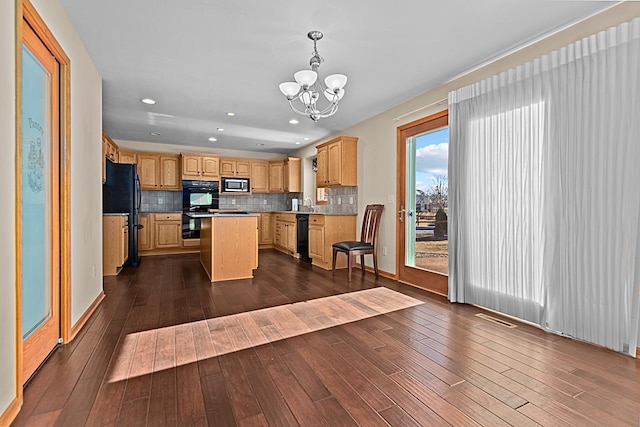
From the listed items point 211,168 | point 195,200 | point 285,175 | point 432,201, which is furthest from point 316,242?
point 211,168

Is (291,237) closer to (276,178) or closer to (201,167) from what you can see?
(276,178)

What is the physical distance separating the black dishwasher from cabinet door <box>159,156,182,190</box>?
2.96 metres

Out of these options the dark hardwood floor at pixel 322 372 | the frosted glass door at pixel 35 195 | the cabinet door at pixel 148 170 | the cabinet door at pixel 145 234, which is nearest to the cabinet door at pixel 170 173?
the cabinet door at pixel 148 170

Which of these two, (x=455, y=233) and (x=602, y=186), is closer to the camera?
(x=602, y=186)

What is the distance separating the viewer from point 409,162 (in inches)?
166

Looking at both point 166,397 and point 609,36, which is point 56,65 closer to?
point 166,397

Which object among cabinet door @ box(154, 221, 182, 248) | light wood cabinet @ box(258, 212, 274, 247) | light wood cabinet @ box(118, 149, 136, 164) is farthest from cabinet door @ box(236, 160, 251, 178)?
light wood cabinet @ box(118, 149, 136, 164)

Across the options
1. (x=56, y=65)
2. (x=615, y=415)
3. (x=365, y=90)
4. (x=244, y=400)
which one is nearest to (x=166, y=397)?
(x=244, y=400)

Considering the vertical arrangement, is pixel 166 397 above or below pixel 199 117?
below

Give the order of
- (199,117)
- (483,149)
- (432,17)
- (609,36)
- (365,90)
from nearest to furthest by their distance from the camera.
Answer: (609,36), (432,17), (483,149), (365,90), (199,117)

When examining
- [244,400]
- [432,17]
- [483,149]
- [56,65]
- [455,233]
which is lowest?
[244,400]

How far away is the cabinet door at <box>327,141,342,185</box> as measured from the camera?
5.22 meters

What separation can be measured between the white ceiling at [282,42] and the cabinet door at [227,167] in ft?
9.47

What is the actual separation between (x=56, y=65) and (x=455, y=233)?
385cm
